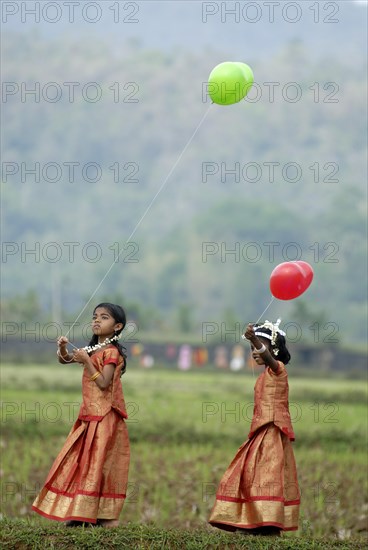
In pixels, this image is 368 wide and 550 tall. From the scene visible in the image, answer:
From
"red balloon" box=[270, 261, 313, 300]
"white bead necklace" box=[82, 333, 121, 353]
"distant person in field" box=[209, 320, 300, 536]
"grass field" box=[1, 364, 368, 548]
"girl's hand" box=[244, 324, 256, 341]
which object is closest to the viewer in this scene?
"girl's hand" box=[244, 324, 256, 341]

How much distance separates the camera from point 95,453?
634 centimetres

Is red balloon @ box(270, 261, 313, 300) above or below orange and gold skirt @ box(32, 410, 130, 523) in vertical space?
above

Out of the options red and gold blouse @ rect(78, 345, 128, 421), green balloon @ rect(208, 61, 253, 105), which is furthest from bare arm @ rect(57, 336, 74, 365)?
green balloon @ rect(208, 61, 253, 105)

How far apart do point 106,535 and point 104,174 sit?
53367 millimetres

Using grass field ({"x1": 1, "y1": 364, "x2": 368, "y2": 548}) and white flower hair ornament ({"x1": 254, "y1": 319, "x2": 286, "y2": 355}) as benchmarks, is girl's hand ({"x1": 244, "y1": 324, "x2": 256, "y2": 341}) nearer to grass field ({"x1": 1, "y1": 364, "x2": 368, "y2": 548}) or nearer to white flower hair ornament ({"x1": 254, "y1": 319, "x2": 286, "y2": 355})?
white flower hair ornament ({"x1": 254, "y1": 319, "x2": 286, "y2": 355})

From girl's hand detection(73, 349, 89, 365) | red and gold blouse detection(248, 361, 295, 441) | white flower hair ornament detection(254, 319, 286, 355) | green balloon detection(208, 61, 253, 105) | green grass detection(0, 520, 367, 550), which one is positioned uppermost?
green balloon detection(208, 61, 253, 105)

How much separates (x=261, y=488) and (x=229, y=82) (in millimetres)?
2479

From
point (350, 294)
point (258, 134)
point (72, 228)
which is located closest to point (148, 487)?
point (350, 294)

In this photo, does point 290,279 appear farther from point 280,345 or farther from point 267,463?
point 267,463

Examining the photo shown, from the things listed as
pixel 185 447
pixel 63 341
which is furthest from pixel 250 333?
pixel 185 447

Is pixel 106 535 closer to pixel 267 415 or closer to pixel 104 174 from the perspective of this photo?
pixel 267 415

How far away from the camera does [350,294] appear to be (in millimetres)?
35250

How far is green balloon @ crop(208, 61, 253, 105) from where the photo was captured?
6934 mm

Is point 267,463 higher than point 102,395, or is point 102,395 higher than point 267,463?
point 102,395
